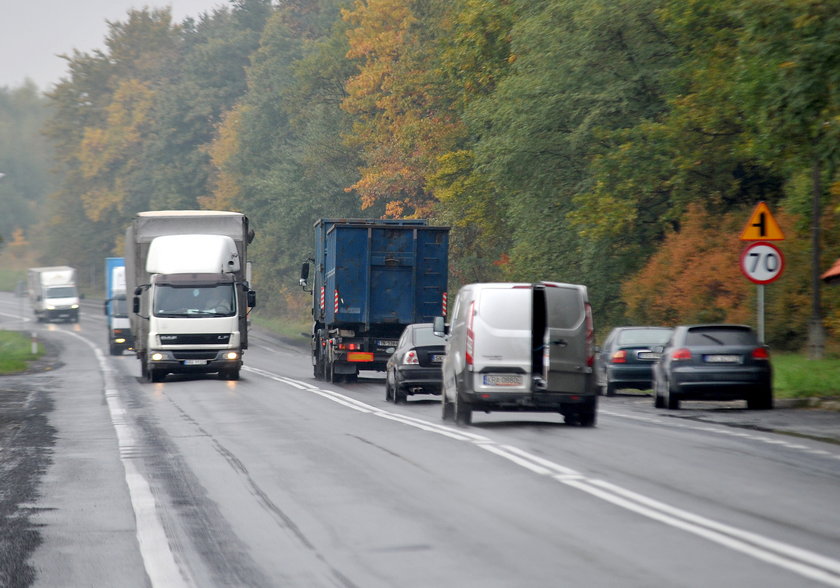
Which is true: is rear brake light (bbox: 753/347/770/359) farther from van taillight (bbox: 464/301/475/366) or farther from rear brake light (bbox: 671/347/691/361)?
van taillight (bbox: 464/301/475/366)

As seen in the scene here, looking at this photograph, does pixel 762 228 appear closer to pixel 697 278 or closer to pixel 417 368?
pixel 417 368

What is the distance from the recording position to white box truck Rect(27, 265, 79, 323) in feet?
307

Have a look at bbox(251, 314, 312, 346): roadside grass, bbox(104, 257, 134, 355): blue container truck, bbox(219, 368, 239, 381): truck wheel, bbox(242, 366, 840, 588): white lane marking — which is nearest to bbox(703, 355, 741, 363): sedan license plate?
bbox(242, 366, 840, 588): white lane marking

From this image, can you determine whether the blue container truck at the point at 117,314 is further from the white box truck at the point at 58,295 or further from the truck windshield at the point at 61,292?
the truck windshield at the point at 61,292

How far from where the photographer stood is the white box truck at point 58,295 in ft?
307

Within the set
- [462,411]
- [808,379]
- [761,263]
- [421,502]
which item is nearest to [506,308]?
[462,411]

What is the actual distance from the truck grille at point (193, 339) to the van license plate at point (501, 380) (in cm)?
1617

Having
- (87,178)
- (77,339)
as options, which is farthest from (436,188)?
(87,178)

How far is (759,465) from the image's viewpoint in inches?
503

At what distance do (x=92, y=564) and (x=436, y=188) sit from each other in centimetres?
4640

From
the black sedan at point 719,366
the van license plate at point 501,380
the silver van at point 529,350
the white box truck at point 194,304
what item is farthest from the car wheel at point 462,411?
the white box truck at point 194,304

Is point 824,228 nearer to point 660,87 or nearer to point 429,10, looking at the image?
point 660,87

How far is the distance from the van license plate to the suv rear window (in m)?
5.91

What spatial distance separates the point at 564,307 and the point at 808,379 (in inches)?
337
